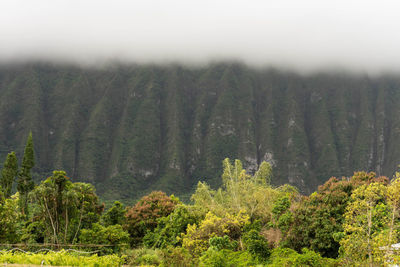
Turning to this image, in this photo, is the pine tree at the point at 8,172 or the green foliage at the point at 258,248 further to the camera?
the pine tree at the point at 8,172

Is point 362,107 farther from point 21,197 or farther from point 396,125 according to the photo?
point 21,197

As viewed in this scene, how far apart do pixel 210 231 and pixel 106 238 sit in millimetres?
7764

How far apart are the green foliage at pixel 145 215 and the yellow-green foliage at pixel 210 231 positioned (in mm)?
8340

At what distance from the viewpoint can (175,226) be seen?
27.0 metres

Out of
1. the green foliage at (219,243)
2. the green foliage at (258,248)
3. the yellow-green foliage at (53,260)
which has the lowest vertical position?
the green foliage at (219,243)

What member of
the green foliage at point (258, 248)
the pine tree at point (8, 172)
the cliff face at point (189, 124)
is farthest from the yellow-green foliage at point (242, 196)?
the cliff face at point (189, 124)

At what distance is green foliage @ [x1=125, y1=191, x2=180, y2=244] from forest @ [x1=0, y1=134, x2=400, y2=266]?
0.31 ft

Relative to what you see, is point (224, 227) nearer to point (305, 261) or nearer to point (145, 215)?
point (305, 261)

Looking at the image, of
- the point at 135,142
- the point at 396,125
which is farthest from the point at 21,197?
the point at 396,125

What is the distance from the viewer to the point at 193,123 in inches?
6663

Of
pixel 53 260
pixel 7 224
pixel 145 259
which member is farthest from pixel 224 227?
pixel 7 224

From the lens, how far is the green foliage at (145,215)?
31469 mm

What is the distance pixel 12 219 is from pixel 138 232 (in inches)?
430

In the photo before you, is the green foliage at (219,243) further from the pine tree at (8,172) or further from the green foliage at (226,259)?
the pine tree at (8,172)
